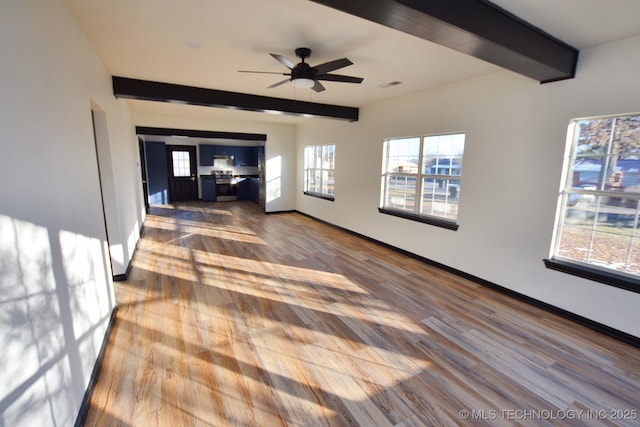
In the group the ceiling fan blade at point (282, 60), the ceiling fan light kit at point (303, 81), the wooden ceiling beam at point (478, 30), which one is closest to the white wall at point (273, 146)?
the ceiling fan light kit at point (303, 81)

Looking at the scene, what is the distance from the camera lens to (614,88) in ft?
8.25

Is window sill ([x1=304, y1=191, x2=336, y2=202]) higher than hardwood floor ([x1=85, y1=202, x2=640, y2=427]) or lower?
higher

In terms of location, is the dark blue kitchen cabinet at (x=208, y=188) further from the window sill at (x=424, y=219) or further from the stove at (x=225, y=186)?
the window sill at (x=424, y=219)

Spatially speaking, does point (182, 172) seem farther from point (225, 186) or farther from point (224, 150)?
point (224, 150)

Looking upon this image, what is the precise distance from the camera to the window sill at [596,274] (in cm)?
248

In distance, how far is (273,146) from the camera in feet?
26.1

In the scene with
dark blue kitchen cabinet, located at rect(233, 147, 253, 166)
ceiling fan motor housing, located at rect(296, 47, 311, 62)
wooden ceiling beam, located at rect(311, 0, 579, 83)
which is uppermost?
ceiling fan motor housing, located at rect(296, 47, 311, 62)

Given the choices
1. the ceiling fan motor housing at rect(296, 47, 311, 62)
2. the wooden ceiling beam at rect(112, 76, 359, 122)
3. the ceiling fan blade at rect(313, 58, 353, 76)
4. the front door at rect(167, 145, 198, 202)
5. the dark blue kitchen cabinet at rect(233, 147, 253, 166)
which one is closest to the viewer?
the ceiling fan blade at rect(313, 58, 353, 76)

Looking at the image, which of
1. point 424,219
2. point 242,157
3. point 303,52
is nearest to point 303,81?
point 303,52

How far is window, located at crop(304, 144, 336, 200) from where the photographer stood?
688 centimetres

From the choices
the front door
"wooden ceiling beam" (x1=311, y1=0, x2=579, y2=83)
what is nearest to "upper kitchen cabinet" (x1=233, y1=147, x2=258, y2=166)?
the front door

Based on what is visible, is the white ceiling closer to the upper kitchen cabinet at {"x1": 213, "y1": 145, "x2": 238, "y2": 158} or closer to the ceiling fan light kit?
the ceiling fan light kit

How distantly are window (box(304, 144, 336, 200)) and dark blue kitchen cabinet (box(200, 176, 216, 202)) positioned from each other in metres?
4.15

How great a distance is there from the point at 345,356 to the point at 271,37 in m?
2.86
